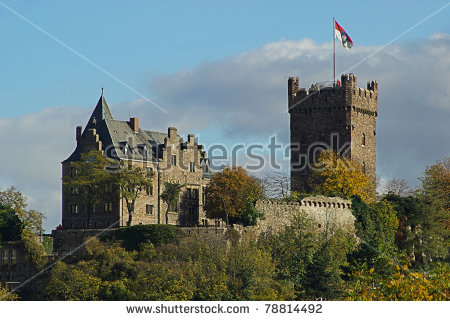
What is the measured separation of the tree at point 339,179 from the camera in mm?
94875

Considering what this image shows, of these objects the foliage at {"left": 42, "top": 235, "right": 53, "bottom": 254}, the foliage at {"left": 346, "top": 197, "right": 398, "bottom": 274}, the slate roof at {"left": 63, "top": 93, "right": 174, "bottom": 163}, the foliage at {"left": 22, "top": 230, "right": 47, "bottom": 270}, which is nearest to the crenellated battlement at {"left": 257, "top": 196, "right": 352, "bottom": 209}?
A: the foliage at {"left": 346, "top": 197, "right": 398, "bottom": 274}

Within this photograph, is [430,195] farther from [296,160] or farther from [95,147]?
[95,147]

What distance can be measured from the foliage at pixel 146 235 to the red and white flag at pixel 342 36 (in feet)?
85.9

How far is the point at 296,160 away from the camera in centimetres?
10056

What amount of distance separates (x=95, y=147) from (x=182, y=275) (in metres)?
18.7

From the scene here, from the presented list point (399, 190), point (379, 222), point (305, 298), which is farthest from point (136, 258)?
point (399, 190)

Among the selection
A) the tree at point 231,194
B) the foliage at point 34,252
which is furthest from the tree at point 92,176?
the tree at point 231,194

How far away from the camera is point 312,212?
291ft

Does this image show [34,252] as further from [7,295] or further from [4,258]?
→ [7,295]

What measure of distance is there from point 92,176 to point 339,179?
21.8 metres

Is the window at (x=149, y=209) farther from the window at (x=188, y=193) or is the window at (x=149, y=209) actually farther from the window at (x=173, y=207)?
the window at (x=188, y=193)

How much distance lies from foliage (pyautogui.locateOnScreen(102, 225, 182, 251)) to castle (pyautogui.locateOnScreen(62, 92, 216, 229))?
5.73m

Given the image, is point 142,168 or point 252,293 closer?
point 252,293
